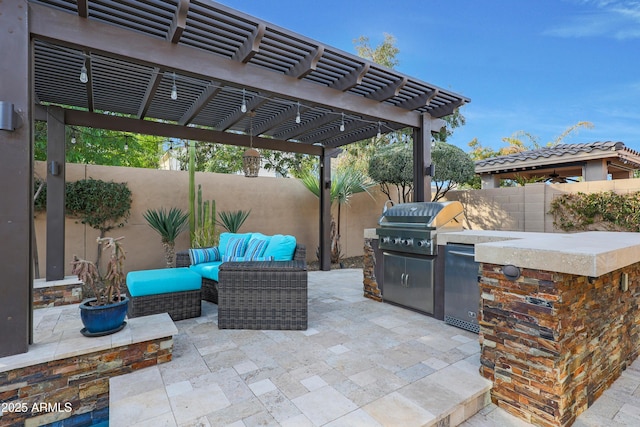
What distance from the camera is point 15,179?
2.46m

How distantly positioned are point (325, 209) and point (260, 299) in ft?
14.2

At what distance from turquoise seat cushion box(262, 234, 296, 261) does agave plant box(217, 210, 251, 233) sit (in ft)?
9.41

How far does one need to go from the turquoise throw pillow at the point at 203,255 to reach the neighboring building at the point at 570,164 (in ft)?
Result: 26.5

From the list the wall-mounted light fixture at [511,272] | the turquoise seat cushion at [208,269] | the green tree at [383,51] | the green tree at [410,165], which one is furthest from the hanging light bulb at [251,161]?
the green tree at [383,51]

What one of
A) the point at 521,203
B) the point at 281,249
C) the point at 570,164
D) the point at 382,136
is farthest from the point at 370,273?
the point at 382,136

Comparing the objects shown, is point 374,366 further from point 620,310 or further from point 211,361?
point 620,310

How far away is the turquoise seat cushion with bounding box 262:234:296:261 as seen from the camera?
4492 mm

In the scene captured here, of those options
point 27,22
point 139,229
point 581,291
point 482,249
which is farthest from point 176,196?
point 581,291

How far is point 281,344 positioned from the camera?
3230 mm

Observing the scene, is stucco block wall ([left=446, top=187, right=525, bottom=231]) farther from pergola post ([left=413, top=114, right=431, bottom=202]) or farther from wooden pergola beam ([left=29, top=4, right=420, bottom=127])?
wooden pergola beam ([left=29, top=4, right=420, bottom=127])

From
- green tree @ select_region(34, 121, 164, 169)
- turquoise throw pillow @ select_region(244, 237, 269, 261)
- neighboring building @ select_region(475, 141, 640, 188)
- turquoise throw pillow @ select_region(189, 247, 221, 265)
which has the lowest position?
turquoise throw pillow @ select_region(189, 247, 221, 265)

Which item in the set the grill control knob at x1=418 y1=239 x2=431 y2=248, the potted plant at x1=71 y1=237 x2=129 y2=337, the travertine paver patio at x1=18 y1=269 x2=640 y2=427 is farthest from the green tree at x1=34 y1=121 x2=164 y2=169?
the grill control knob at x1=418 y1=239 x2=431 y2=248

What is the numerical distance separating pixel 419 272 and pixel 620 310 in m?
1.90

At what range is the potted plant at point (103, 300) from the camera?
2.72m
